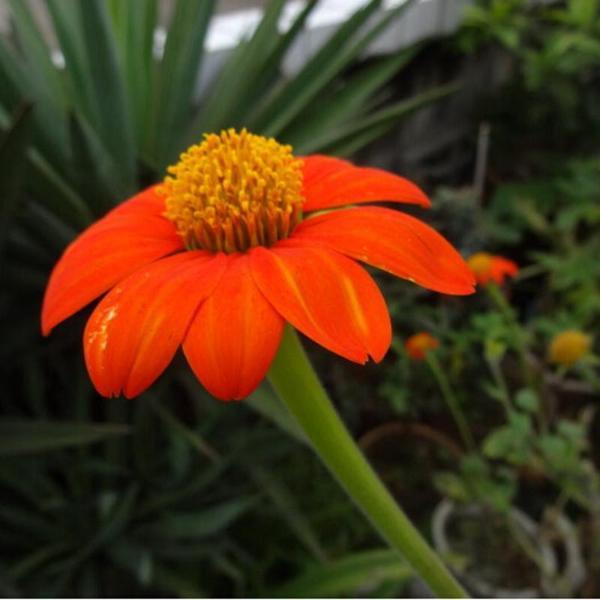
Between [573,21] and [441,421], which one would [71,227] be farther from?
[573,21]

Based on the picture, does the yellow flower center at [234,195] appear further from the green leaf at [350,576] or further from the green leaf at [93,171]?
the green leaf at [350,576]

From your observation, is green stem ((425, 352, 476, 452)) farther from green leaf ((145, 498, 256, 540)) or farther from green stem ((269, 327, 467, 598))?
green stem ((269, 327, 467, 598))

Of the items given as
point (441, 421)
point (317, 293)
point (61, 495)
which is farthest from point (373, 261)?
point (441, 421)

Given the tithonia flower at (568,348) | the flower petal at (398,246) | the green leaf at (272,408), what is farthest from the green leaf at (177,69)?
the flower petal at (398,246)

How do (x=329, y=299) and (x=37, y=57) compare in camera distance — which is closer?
(x=329, y=299)

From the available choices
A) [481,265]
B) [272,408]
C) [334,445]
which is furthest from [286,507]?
[334,445]

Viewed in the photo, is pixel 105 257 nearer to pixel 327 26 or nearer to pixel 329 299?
pixel 329 299

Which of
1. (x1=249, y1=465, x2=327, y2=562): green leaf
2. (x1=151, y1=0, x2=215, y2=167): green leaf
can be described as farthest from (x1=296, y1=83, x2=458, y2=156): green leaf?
(x1=249, y1=465, x2=327, y2=562): green leaf
